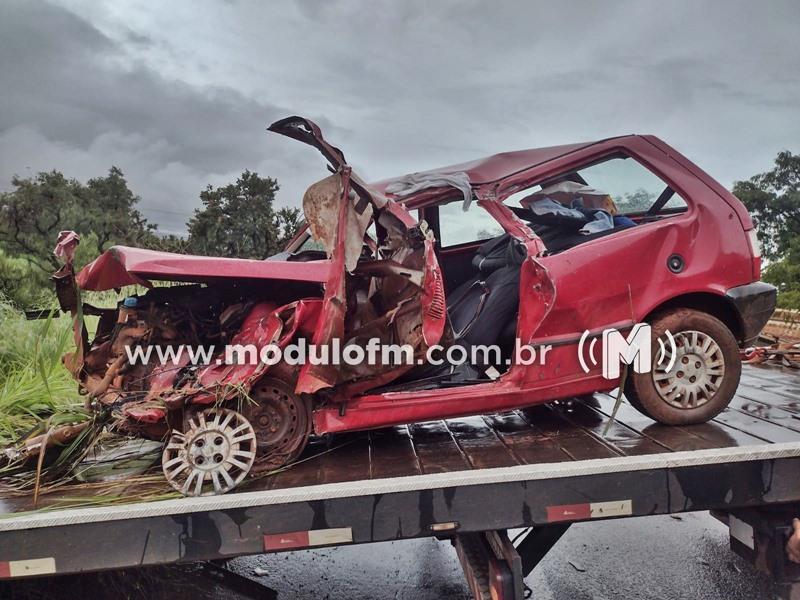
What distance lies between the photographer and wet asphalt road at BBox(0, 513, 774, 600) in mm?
3812

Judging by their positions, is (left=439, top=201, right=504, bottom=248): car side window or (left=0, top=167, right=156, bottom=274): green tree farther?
(left=0, top=167, right=156, bottom=274): green tree

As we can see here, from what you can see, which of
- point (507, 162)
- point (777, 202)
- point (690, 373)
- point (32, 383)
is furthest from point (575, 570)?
point (777, 202)

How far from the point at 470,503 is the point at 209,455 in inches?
44.1

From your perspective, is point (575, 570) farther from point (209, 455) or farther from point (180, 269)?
point (180, 269)

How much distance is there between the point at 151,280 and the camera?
8.76ft

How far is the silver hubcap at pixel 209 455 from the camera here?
2.46 meters

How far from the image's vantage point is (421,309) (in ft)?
9.20

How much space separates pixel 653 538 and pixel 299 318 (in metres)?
3.55

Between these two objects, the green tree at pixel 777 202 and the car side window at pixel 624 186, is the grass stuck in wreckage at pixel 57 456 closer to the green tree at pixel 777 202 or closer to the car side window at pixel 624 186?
the car side window at pixel 624 186

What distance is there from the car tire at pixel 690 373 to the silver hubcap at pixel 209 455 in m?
2.00

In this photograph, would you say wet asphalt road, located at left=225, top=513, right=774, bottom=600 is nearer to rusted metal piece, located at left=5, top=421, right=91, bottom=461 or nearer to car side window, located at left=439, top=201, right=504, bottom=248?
rusted metal piece, located at left=5, top=421, right=91, bottom=461

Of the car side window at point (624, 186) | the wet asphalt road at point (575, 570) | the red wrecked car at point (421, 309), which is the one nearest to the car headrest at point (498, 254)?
the red wrecked car at point (421, 309)

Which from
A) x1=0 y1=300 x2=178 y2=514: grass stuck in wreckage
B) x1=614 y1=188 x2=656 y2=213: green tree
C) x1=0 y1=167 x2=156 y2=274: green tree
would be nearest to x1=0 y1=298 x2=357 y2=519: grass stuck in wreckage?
x1=0 y1=300 x2=178 y2=514: grass stuck in wreckage

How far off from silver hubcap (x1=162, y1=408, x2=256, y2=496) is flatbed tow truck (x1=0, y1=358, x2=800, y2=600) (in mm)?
115
